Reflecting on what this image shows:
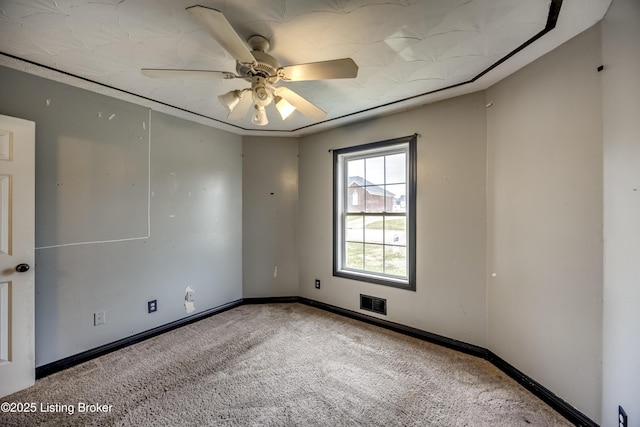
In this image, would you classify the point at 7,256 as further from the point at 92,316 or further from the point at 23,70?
the point at 23,70

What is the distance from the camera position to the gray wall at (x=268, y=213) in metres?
3.53

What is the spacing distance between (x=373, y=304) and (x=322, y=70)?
2.45 metres

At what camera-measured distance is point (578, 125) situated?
1508mm

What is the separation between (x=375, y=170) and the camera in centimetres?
300

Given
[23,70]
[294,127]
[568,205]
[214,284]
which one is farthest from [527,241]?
[23,70]

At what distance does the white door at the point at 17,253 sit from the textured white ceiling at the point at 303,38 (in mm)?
585

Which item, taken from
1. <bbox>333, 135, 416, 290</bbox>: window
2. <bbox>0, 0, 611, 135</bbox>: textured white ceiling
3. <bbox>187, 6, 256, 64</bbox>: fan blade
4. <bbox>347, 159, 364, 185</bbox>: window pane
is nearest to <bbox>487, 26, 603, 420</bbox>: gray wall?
<bbox>0, 0, 611, 135</bbox>: textured white ceiling

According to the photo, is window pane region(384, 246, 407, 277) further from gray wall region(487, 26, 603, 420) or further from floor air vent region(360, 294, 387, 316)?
gray wall region(487, 26, 603, 420)

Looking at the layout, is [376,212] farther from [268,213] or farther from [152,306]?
[152,306]

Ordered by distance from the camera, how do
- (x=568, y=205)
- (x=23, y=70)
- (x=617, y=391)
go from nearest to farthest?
(x=617, y=391) < (x=568, y=205) < (x=23, y=70)

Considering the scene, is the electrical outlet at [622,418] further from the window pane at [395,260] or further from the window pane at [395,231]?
the window pane at [395,231]

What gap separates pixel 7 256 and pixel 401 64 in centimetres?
311

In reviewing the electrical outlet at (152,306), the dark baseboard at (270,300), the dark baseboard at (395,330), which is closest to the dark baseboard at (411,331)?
the dark baseboard at (395,330)

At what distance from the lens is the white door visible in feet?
5.71
